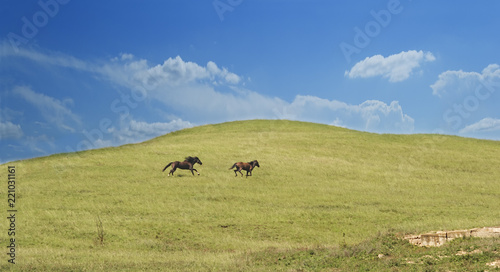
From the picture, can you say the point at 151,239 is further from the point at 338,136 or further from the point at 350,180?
the point at 338,136

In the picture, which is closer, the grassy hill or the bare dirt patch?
the bare dirt patch

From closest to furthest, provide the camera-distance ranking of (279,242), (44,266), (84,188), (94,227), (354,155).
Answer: (44,266) < (279,242) < (94,227) < (84,188) < (354,155)

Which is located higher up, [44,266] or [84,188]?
[84,188]

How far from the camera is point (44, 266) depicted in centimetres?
1878

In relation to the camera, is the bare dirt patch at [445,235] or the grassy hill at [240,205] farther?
the grassy hill at [240,205]

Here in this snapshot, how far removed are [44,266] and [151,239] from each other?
24.9 ft

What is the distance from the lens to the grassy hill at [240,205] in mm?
21062

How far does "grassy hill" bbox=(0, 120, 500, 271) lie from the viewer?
21.1 m

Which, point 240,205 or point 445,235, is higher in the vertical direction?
point 240,205

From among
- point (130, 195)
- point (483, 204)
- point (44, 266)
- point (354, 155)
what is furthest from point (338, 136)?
point (44, 266)

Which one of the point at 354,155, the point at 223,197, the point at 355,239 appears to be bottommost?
the point at 355,239

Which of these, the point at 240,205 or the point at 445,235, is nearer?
the point at 445,235

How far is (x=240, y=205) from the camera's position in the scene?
33.5 metres

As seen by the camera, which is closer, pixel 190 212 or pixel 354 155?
pixel 190 212
